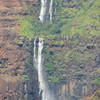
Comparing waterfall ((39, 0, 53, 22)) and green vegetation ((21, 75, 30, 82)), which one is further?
waterfall ((39, 0, 53, 22))

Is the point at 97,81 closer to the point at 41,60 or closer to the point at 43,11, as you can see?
the point at 41,60

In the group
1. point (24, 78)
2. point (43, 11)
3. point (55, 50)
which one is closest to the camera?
point (24, 78)

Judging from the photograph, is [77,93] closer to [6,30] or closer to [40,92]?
[40,92]

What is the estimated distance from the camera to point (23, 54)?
90125 millimetres

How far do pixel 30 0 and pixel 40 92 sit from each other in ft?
41.9

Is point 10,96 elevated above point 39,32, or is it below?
below

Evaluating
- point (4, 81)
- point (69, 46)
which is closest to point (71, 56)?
point (69, 46)

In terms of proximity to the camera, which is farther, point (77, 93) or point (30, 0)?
point (30, 0)

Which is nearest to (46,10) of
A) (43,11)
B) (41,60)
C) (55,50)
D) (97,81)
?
(43,11)

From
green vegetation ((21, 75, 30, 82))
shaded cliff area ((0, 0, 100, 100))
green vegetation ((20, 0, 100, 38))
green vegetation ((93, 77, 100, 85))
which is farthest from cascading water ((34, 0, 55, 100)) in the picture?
green vegetation ((93, 77, 100, 85))

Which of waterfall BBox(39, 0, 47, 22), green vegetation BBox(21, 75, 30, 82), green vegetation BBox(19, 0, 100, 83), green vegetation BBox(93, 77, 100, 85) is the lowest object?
green vegetation BBox(93, 77, 100, 85)

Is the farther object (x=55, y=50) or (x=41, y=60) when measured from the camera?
(x=41, y=60)

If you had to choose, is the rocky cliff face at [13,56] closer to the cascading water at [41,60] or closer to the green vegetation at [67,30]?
the cascading water at [41,60]

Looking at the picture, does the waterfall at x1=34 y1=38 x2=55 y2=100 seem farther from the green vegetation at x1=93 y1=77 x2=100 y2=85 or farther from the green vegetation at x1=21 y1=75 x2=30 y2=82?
the green vegetation at x1=93 y1=77 x2=100 y2=85
